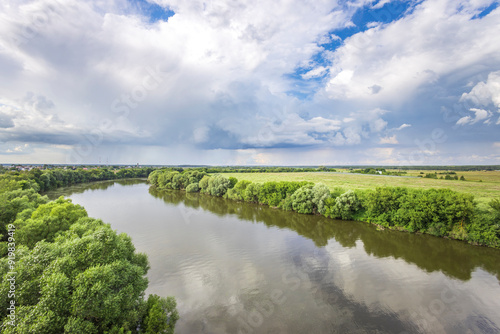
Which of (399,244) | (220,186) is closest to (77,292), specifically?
(399,244)

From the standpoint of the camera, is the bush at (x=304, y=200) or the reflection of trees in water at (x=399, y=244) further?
the bush at (x=304, y=200)

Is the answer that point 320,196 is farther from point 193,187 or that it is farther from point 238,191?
point 193,187

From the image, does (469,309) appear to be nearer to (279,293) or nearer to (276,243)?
(279,293)

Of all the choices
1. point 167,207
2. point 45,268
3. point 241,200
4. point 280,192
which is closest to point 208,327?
point 45,268

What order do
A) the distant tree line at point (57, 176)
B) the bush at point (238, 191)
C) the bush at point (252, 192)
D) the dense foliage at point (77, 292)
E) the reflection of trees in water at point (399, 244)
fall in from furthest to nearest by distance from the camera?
the distant tree line at point (57, 176), the bush at point (238, 191), the bush at point (252, 192), the reflection of trees in water at point (399, 244), the dense foliage at point (77, 292)

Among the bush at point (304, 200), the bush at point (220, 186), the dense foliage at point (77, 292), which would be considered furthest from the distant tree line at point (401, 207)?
the dense foliage at point (77, 292)

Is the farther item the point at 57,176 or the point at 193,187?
the point at 57,176

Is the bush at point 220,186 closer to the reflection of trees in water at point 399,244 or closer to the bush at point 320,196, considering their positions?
the reflection of trees in water at point 399,244

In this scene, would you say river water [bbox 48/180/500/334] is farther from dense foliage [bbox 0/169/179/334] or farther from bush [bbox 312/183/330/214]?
bush [bbox 312/183/330/214]
